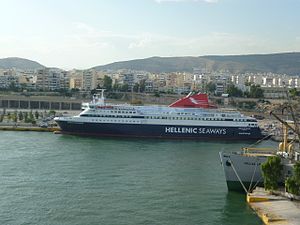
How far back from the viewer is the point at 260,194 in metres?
7.70

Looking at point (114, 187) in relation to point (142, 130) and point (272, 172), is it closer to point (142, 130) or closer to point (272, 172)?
point (272, 172)

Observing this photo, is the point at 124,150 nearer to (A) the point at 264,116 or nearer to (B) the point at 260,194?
(B) the point at 260,194

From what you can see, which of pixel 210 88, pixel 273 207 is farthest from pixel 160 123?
pixel 210 88

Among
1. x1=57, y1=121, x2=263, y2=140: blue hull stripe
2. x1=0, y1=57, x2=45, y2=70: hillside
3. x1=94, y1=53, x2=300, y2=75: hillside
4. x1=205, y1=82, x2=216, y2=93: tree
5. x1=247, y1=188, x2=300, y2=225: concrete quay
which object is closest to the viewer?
x1=247, y1=188, x2=300, y2=225: concrete quay

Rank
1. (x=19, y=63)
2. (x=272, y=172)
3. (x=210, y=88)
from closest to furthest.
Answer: (x=272, y=172)
(x=210, y=88)
(x=19, y=63)

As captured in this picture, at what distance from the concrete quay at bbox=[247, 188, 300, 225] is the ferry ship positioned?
29.3ft

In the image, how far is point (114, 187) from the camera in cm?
859

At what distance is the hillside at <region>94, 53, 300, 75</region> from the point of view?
96.7 m

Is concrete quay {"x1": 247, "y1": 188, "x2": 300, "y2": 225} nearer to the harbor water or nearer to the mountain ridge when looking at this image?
the harbor water

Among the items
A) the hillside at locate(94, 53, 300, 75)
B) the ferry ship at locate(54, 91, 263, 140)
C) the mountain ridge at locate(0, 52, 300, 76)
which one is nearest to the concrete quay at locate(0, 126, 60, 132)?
the ferry ship at locate(54, 91, 263, 140)

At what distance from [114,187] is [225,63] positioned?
94.1 m

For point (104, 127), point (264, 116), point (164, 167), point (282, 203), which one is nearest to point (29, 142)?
point (104, 127)

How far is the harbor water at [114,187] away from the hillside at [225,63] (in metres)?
83.0

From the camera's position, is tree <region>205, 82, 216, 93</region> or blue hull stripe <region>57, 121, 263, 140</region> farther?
tree <region>205, 82, 216, 93</region>
